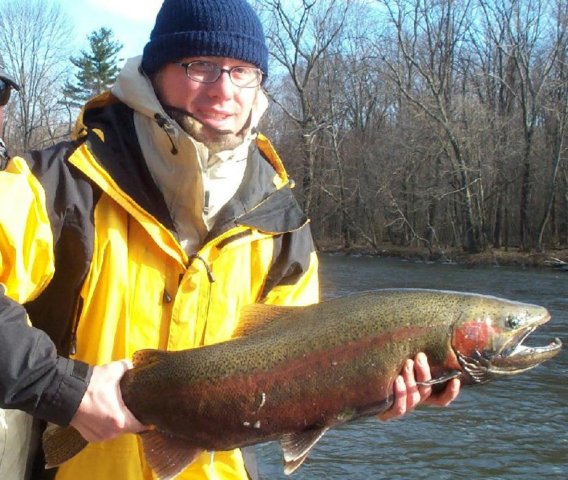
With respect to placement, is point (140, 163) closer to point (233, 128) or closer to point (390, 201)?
point (233, 128)

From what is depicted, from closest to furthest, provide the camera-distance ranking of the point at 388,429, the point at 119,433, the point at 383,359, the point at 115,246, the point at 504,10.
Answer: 1. the point at 119,433
2. the point at 115,246
3. the point at 383,359
4. the point at 388,429
5. the point at 504,10

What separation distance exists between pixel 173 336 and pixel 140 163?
676 mm

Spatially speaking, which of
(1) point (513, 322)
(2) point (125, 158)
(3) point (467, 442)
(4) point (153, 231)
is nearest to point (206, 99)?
(2) point (125, 158)

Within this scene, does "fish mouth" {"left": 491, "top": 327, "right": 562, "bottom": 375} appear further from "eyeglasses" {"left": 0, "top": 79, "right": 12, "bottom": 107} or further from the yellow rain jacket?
"eyeglasses" {"left": 0, "top": 79, "right": 12, "bottom": 107}

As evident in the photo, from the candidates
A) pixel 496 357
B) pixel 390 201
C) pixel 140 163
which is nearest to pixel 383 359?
pixel 496 357

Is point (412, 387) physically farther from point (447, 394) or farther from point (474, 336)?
point (474, 336)

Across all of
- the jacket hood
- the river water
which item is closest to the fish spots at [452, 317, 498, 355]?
the jacket hood

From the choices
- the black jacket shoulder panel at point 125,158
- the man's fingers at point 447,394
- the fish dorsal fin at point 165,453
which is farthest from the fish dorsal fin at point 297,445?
the black jacket shoulder panel at point 125,158

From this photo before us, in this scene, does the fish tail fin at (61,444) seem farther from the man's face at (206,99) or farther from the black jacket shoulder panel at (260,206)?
the man's face at (206,99)

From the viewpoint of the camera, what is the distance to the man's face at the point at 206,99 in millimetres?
2785

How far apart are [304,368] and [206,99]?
1110mm

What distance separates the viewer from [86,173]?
256cm

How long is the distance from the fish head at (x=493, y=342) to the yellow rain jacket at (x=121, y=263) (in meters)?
0.85

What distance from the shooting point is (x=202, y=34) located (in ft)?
9.36
